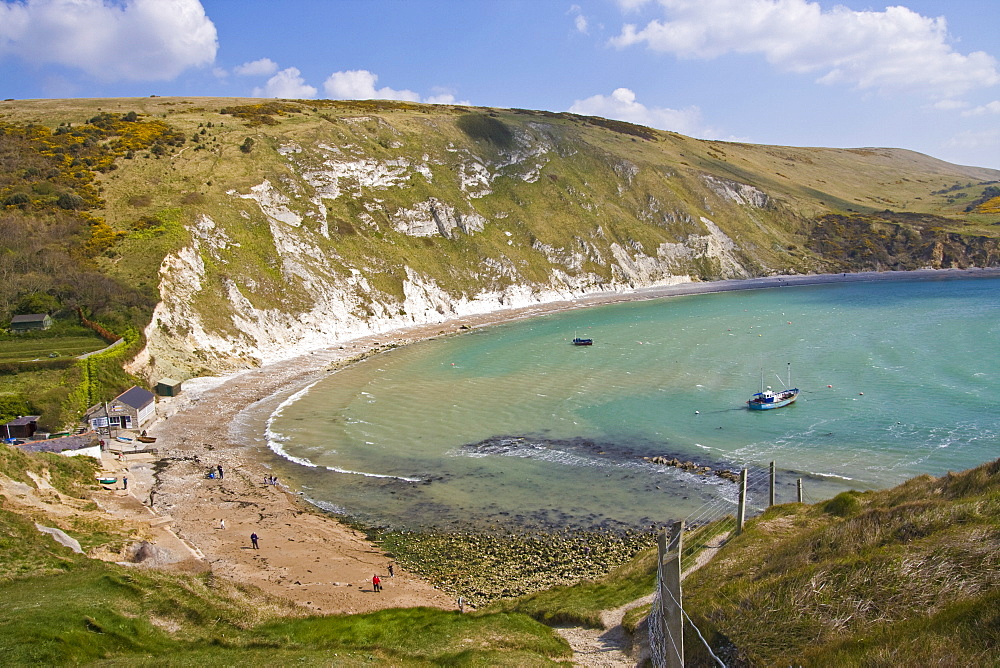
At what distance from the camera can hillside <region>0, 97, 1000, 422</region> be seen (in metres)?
66.1

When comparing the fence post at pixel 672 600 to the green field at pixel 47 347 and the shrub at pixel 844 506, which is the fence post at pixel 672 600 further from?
the green field at pixel 47 347

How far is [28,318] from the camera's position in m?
55.6

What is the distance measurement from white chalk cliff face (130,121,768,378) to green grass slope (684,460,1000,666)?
55885mm

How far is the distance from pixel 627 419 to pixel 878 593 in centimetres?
3614

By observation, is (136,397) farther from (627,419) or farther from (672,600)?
(672,600)

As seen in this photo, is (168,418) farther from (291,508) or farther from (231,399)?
(291,508)

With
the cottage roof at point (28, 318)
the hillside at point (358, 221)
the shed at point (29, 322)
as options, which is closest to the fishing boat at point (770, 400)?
the hillside at point (358, 221)

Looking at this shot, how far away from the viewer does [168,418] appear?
50531 millimetres

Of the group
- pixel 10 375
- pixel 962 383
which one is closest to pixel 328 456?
pixel 10 375

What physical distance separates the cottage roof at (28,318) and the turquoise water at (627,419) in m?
24.9

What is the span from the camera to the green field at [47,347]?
50.2 meters

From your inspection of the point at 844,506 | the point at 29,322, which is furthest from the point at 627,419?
the point at 29,322

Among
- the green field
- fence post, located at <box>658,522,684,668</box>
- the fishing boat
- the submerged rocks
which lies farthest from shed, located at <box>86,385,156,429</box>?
the fishing boat

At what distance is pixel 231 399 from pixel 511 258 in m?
64.9
